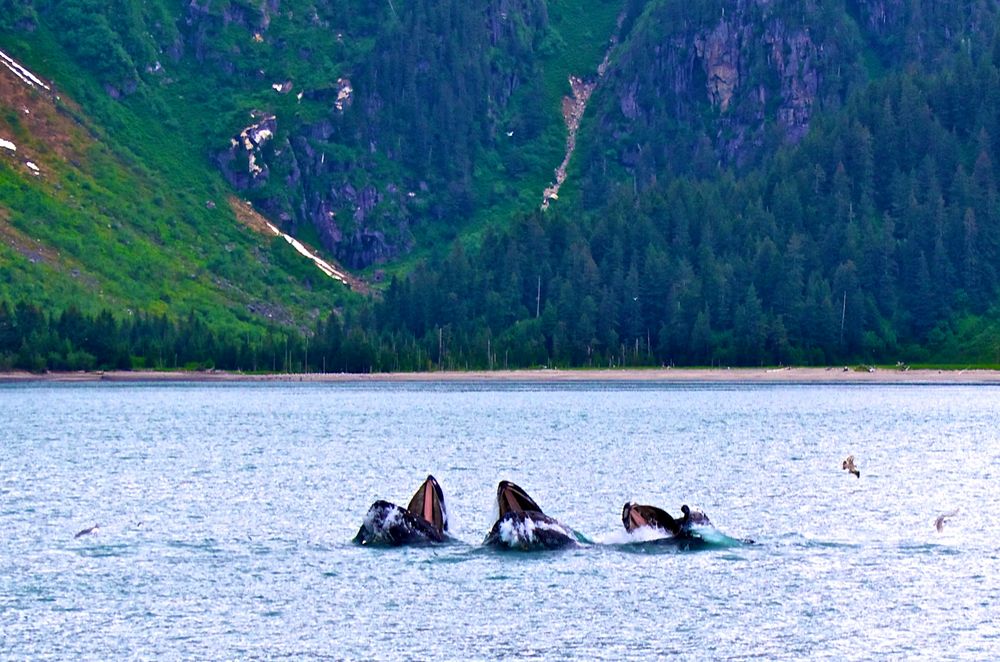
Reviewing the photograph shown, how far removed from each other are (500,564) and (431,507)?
818 centimetres

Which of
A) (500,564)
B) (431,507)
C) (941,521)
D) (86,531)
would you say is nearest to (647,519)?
(500,564)

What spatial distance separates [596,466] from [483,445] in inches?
1009

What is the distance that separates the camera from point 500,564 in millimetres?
82250

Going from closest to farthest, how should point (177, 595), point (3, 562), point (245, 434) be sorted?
1. point (177, 595)
2. point (3, 562)
3. point (245, 434)

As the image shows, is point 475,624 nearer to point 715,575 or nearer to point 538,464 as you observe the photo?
point 715,575

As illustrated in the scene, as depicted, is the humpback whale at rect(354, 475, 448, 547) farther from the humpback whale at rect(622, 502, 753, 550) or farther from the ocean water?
the humpback whale at rect(622, 502, 753, 550)

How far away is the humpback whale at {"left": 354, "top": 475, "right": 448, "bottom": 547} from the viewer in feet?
286

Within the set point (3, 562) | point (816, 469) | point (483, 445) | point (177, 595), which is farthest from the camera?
point (483, 445)

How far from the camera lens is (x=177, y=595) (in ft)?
252

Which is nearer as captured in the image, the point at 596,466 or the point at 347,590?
the point at 347,590

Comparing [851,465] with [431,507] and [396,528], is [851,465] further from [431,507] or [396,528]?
[396,528]

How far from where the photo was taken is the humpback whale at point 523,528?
279 feet

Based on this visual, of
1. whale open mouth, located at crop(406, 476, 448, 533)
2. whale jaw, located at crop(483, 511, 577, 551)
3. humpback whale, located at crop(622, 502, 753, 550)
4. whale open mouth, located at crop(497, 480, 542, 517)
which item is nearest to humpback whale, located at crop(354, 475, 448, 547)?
whale open mouth, located at crop(406, 476, 448, 533)

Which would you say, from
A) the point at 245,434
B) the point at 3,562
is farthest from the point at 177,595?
the point at 245,434
